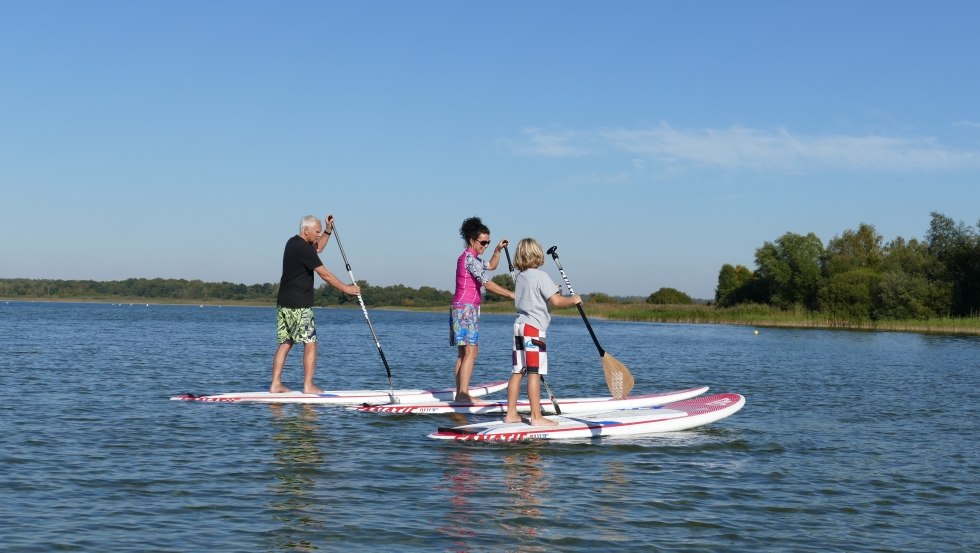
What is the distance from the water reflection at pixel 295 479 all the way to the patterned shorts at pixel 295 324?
1.02 meters

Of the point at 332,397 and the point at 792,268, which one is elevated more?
the point at 792,268

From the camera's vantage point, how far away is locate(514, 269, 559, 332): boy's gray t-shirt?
10.0 meters

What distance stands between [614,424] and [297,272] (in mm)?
4766

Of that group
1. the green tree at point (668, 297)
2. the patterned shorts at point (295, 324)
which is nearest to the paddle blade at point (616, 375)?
the patterned shorts at point (295, 324)

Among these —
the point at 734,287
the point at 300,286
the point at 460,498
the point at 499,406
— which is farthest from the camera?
the point at 734,287

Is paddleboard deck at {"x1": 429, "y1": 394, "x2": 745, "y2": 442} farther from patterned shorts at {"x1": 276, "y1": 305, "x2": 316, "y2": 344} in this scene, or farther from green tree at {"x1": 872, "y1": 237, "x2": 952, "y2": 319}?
green tree at {"x1": 872, "y1": 237, "x2": 952, "y2": 319}

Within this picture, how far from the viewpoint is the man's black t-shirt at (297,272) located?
12570 mm

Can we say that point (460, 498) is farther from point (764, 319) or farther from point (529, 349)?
point (764, 319)

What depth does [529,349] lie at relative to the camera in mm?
10195

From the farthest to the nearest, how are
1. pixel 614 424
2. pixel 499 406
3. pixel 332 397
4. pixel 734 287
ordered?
pixel 734 287
pixel 332 397
pixel 499 406
pixel 614 424

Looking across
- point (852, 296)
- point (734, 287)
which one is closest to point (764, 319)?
point (852, 296)

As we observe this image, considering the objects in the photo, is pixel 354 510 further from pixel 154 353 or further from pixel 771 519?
pixel 154 353

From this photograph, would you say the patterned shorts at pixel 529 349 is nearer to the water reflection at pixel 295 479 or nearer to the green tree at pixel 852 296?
the water reflection at pixel 295 479

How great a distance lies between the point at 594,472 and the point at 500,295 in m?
3.37
